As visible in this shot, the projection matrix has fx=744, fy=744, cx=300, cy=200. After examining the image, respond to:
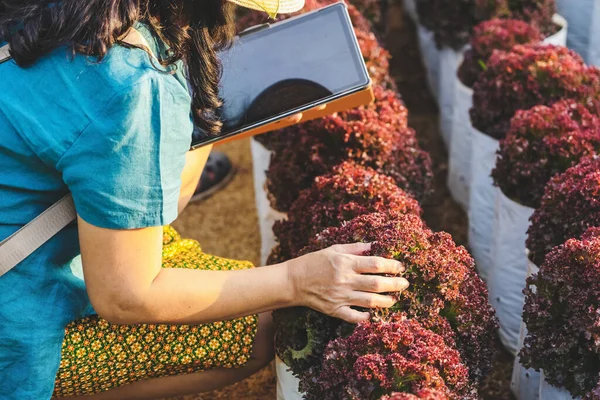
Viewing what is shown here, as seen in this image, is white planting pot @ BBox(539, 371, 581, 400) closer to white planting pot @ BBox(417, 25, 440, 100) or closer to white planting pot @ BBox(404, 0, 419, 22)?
white planting pot @ BBox(417, 25, 440, 100)

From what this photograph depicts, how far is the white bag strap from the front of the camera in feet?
6.31

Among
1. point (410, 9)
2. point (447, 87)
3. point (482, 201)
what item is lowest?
point (410, 9)

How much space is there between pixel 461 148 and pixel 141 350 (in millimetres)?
2633

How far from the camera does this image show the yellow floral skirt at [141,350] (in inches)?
88.2

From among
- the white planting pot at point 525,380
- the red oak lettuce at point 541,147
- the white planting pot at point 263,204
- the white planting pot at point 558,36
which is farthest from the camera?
the white planting pot at point 558,36

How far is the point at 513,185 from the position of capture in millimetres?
3135

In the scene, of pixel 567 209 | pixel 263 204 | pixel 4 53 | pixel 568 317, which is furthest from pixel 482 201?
pixel 4 53

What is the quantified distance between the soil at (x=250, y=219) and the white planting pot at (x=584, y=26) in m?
1.14

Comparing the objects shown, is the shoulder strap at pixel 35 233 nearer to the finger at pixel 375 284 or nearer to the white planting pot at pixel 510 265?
the finger at pixel 375 284

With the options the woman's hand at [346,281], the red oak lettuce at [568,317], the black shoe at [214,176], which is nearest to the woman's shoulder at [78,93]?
the woman's hand at [346,281]

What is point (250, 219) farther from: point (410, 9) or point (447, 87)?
point (410, 9)

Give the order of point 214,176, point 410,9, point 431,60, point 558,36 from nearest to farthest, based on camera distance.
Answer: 1. point 558,36
2. point 214,176
3. point 431,60
4. point 410,9

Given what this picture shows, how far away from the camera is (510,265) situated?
3146 millimetres

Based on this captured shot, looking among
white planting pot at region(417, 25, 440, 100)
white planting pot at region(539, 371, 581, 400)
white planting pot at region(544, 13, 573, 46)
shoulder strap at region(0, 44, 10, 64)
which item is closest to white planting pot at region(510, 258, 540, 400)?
white planting pot at region(539, 371, 581, 400)
